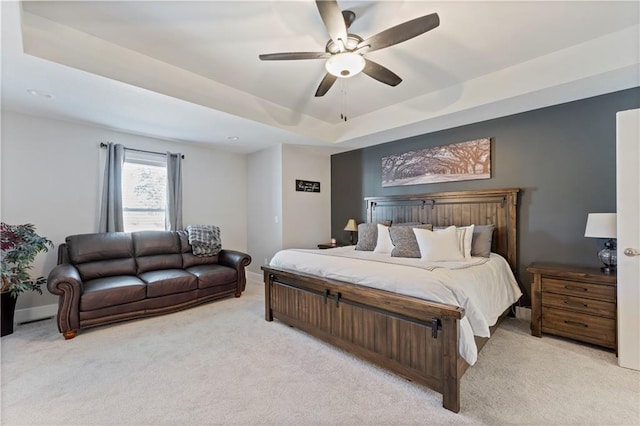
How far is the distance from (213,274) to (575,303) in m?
4.15

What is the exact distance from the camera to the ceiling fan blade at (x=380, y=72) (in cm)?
229

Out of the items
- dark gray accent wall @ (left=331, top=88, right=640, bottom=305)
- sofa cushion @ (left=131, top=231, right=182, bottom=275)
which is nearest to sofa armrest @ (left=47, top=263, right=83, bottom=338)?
sofa cushion @ (left=131, top=231, right=182, bottom=275)

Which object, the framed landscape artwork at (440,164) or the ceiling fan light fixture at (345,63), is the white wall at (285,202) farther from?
the ceiling fan light fixture at (345,63)

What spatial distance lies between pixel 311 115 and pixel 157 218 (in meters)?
3.03

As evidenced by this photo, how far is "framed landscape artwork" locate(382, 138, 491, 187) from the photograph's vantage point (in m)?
3.74

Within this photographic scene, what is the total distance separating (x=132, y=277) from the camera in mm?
3609

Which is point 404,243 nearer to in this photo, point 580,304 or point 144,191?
point 580,304

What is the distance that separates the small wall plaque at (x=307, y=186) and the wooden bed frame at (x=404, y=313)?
80.9 inches

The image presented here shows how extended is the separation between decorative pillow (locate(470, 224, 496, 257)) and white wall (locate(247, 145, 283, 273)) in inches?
118

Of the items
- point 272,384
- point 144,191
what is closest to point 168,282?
point 144,191

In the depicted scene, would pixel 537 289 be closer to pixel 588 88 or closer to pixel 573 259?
pixel 573 259

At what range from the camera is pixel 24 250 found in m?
2.99

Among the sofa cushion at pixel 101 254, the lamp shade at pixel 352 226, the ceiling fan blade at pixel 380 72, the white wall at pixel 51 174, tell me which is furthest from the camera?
the lamp shade at pixel 352 226

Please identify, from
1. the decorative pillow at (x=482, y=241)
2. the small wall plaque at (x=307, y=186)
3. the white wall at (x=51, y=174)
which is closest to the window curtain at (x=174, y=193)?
the white wall at (x=51, y=174)
